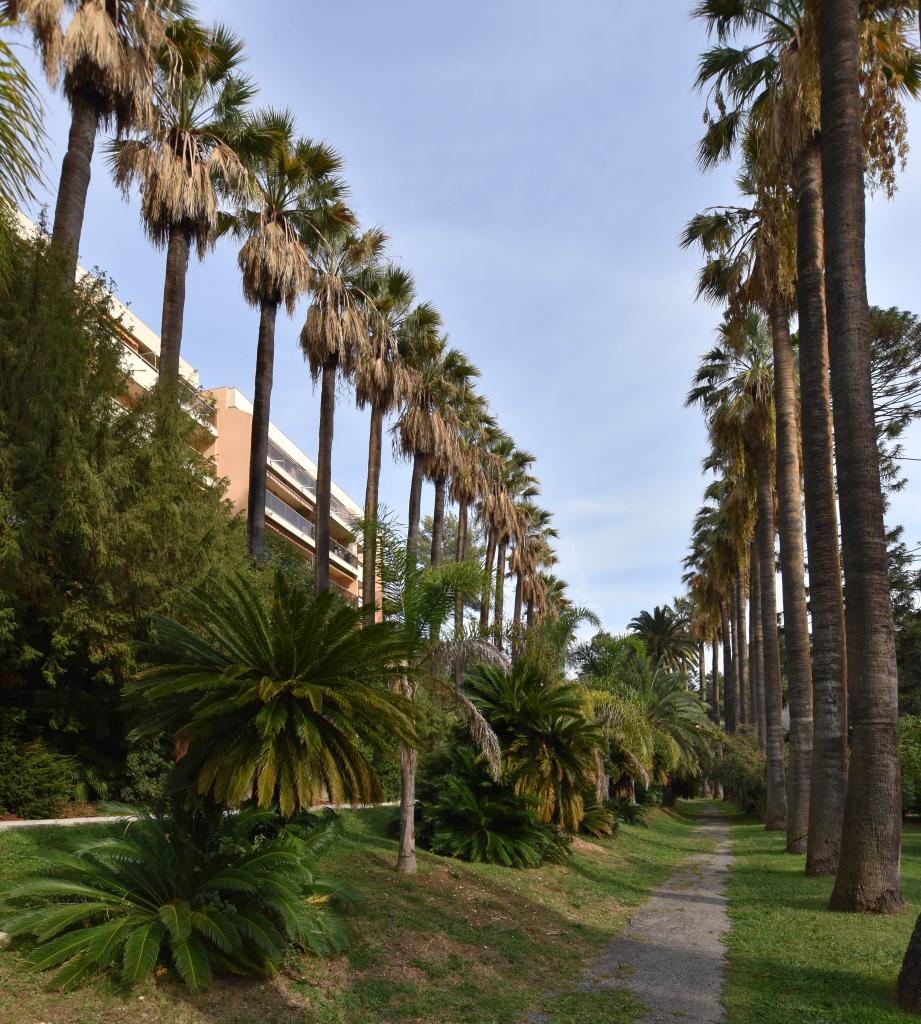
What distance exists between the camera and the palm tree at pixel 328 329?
2181 cm

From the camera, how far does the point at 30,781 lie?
1093cm

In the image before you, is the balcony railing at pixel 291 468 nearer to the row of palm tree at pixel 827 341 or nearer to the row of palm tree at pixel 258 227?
the row of palm tree at pixel 258 227

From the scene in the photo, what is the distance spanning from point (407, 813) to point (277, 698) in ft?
15.7

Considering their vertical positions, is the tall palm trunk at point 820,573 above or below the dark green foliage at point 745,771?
above

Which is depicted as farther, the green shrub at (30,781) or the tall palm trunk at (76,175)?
the tall palm trunk at (76,175)

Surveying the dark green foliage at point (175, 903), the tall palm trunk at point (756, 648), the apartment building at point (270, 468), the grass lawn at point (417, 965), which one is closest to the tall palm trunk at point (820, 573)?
the grass lawn at point (417, 965)

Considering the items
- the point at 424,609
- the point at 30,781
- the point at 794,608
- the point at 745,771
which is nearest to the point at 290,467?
the point at 745,771

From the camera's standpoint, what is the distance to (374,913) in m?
9.05

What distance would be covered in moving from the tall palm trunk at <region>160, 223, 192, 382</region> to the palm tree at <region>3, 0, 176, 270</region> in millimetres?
2492

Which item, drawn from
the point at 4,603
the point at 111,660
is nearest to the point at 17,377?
the point at 4,603

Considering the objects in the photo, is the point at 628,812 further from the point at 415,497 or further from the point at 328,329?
the point at 328,329

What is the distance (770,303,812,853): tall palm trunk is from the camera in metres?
19.6

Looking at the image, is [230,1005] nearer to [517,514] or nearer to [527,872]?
[527,872]

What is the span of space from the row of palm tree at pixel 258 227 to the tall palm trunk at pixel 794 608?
6.60m
